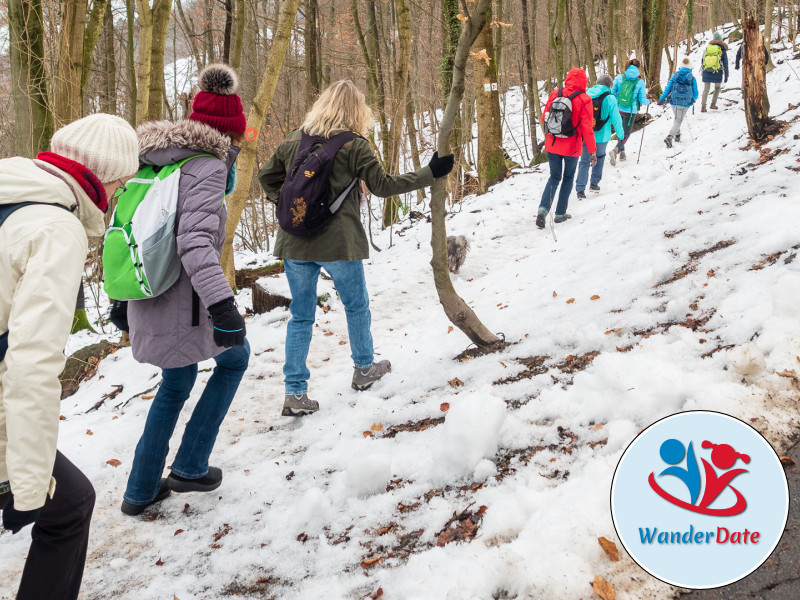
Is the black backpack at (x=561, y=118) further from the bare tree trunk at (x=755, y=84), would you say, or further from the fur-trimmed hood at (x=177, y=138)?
the fur-trimmed hood at (x=177, y=138)

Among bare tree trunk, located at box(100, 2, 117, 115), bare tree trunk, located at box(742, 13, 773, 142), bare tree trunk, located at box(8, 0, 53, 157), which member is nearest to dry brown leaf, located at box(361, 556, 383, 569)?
bare tree trunk, located at box(8, 0, 53, 157)

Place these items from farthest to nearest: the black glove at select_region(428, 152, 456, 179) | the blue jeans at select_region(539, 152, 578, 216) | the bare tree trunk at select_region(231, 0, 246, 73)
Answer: the blue jeans at select_region(539, 152, 578, 216) → the bare tree trunk at select_region(231, 0, 246, 73) → the black glove at select_region(428, 152, 456, 179)

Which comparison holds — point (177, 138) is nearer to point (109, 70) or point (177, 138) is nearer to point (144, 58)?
point (144, 58)

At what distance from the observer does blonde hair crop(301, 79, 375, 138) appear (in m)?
3.39

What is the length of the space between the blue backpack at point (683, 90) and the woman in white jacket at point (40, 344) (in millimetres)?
11344

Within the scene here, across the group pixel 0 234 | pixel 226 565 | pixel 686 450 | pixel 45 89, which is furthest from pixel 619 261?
pixel 45 89

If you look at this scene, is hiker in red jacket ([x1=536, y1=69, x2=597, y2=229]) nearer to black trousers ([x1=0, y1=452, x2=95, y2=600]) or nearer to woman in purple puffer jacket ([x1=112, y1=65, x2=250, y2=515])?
woman in purple puffer jacket ([x1=112, y1=65, x2=250, y2=515])

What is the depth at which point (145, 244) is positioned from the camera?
7.79 feet

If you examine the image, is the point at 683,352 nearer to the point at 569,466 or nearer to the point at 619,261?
the point at 569,466

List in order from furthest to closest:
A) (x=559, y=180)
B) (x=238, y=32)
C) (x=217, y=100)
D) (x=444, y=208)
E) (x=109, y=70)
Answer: (x=109, y=70) < (x=559, y=180) < (x=238, y=32) < (x=444, y=208) < (x=217, y=100)

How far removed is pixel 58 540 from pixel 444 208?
8.31 ft

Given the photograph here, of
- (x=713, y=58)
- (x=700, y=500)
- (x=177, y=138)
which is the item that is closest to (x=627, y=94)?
(x=713, y=58)

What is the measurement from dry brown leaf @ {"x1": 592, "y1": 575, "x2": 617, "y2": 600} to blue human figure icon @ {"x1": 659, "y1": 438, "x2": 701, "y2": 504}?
37 centimetres

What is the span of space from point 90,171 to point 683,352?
9.04 feet
